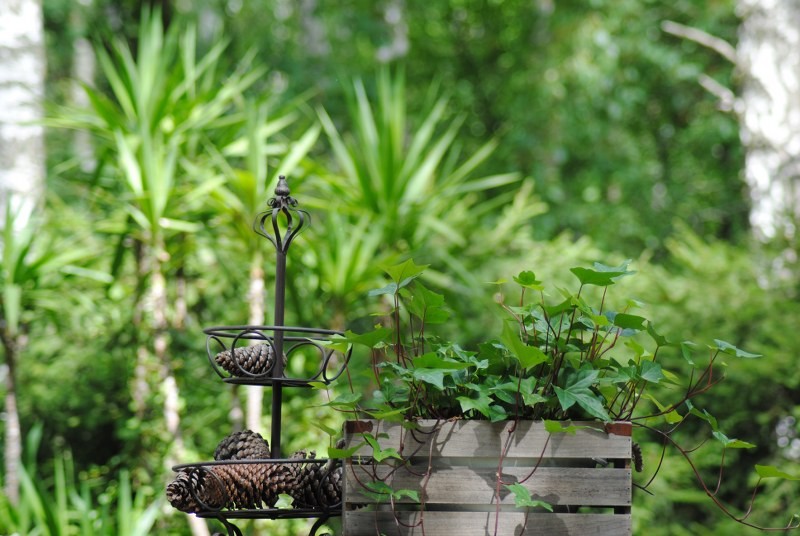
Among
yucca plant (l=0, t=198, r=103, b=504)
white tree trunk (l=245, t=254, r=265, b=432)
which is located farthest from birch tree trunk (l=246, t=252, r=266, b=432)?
yucca plant (l=0, t=198, r=103, b=504)

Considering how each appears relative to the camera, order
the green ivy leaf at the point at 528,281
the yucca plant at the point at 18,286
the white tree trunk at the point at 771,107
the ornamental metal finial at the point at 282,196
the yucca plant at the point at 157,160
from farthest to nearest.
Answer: the white tree trunk at the point at 771,107, the yucca plant at the point at 157,160, the yucca plant at the point at 18,286, the ornamental metal finial at the point at 282,196, the green ivy leaf at the point at 528,281

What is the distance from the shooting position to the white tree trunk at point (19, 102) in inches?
181

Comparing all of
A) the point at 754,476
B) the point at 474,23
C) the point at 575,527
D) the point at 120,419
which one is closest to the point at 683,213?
the point at 474,23

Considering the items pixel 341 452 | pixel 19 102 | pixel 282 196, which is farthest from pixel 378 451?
pixel 19 102

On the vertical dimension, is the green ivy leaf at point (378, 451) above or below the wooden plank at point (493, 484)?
above

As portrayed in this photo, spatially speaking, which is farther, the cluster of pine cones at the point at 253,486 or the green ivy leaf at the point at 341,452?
the cluster of pine cones at the point at 253,486

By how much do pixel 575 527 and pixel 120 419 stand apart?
358 cm

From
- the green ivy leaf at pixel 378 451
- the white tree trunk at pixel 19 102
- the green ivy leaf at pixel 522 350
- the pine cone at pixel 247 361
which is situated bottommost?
the green ivy leaf at pixel 378 451

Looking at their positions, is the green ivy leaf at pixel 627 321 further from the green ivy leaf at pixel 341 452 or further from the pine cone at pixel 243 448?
the pine cone at pixel 243 448

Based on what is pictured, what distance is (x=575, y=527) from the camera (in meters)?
1.40

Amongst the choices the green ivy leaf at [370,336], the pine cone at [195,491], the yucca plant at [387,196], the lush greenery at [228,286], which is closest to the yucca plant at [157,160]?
the lush greenery at [228,286]

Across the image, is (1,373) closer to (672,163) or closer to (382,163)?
(382,163)

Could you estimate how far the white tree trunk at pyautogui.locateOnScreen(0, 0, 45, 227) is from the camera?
4602 mm

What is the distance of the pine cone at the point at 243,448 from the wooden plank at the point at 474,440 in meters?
0.24
